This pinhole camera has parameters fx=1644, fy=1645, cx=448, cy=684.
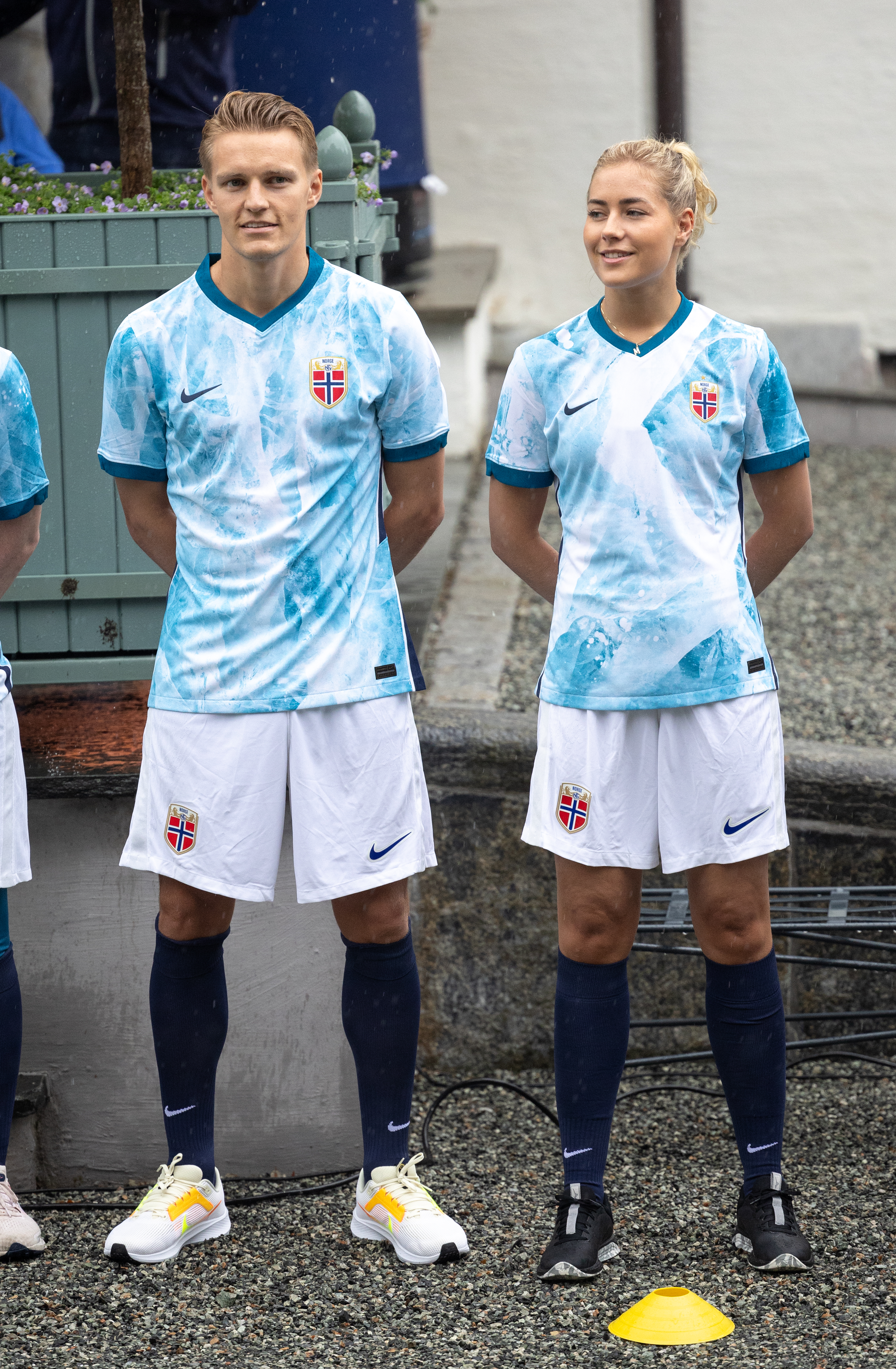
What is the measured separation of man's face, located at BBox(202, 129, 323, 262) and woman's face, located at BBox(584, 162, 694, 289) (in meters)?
0.49

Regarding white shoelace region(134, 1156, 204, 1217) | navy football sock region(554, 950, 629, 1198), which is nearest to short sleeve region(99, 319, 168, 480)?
navy football sock region(554, 950, 629, 1198)

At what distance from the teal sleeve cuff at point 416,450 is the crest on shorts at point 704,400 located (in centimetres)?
45

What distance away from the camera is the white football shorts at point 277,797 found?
2830mm

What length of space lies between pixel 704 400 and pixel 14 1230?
199cm

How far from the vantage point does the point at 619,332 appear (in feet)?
9.20

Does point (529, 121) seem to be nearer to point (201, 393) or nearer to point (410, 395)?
point (410, 395)

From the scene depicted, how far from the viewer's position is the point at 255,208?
2.69 m

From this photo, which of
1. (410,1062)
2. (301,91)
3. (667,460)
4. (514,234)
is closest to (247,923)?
(410,1062)

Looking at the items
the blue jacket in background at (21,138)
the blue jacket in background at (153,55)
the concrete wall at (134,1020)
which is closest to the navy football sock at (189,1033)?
the concrete wall at (134,1020)

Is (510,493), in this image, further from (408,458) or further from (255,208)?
(255,208)

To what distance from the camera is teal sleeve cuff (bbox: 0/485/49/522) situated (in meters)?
2.99

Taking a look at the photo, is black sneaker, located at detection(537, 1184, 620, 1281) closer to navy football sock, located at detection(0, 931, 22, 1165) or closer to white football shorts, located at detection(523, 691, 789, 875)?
white football shorts, located at detection(523, 691, 789, 875)

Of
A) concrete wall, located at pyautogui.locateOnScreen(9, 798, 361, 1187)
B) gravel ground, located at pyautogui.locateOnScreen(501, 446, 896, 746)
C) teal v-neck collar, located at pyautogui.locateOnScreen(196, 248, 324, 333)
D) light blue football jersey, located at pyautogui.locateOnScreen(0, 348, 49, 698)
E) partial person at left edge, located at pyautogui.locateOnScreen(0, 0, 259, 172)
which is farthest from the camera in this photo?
partial person at left edge, located at pyautogui.locateOnScreen(0, 0, 259, 172)

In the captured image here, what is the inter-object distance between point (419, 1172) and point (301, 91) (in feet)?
14.0
